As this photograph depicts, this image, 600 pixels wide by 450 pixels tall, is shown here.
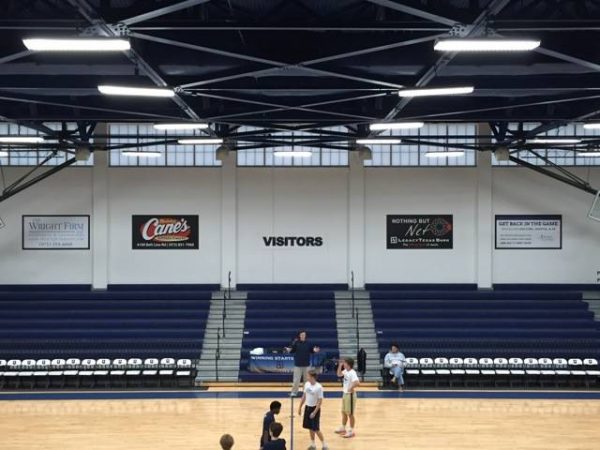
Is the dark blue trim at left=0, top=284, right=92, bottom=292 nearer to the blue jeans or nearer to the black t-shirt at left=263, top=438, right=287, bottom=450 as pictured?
the blue jeans

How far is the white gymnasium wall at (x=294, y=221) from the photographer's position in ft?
86.6

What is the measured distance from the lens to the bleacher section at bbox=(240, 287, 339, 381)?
21375mm

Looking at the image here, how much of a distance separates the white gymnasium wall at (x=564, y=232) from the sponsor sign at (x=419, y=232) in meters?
1.84

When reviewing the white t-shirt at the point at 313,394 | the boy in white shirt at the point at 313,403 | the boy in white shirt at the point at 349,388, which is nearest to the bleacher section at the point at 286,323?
the boy in white shirt at the point at 349,388

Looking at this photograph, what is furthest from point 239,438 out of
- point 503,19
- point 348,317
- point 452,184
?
point 452,184

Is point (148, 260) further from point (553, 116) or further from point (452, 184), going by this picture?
point (553, 116)

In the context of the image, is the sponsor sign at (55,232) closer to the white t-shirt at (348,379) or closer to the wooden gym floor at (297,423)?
the wooden gym floor at (297,423)

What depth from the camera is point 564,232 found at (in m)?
26.7

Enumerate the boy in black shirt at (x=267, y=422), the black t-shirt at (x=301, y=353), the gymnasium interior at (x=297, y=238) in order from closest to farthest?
the boy in black shirt at (x=267, y=422) → the gymnasium interior at (x=297, y=238) → the black t-shirt at (x=301, y=353)

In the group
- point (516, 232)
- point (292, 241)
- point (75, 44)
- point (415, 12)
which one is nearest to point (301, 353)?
point (292, 241)

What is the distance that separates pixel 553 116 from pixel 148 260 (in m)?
15.6

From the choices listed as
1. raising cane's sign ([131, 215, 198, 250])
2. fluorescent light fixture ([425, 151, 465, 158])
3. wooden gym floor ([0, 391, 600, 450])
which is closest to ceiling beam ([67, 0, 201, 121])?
wooden gym floor ([0, 391, 600, 450])

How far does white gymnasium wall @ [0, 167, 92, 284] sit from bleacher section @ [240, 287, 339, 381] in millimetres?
6435

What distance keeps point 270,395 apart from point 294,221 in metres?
8.81
